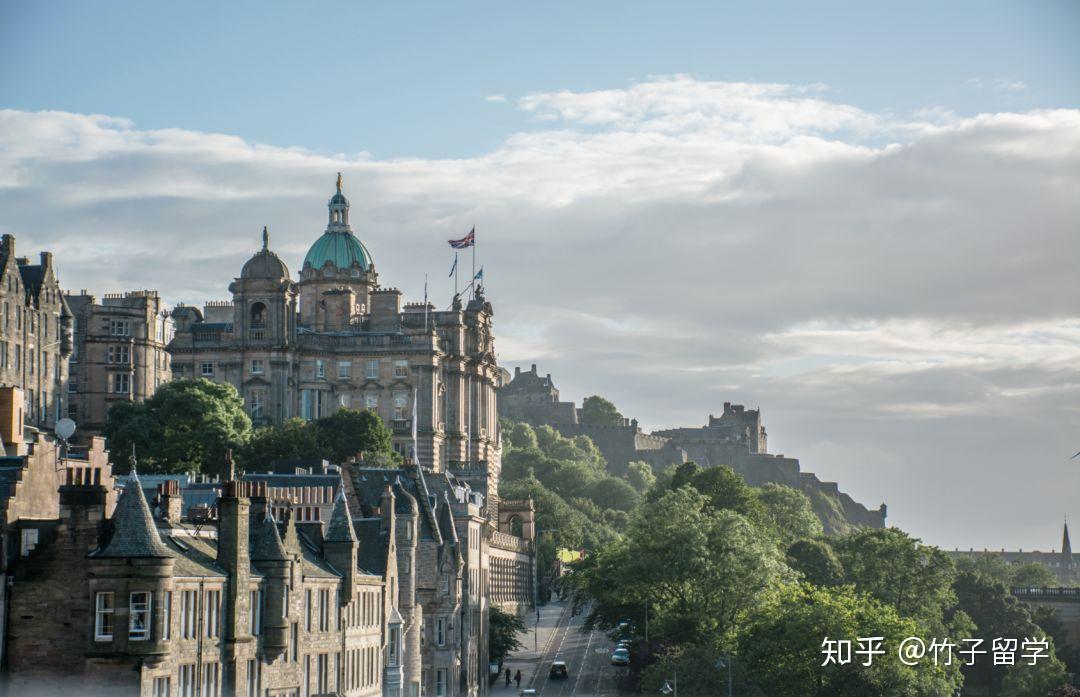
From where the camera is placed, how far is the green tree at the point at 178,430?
16288cm

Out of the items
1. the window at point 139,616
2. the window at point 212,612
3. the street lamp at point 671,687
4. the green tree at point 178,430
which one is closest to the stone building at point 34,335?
the green tree at point 178,430

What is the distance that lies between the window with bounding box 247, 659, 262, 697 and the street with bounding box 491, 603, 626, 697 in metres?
60.8

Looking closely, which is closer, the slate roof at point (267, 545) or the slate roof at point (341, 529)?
the slate roof at point (267, 545)

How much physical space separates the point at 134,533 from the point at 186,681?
619 centimetres

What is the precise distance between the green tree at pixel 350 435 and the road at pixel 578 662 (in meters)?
23.5

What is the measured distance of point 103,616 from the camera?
6831cm

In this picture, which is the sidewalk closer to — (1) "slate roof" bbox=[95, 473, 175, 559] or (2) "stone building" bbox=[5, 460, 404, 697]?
(2) "stone building" bbox=[5, 460, 404, 697]

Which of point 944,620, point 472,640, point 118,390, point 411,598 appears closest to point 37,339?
point 118,390

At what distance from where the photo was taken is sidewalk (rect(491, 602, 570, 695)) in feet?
470

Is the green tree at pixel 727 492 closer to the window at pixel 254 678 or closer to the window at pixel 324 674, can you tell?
the window at pixel 324 674

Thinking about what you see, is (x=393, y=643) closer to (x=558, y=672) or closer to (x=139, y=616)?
(x=139, y=616)

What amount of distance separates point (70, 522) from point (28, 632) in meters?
3.98

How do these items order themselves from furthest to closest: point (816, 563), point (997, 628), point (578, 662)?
1. point (997, 628)
2. point (816, 563)
3. point (578, 662)

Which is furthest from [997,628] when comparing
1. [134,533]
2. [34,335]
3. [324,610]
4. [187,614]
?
[134,533]
